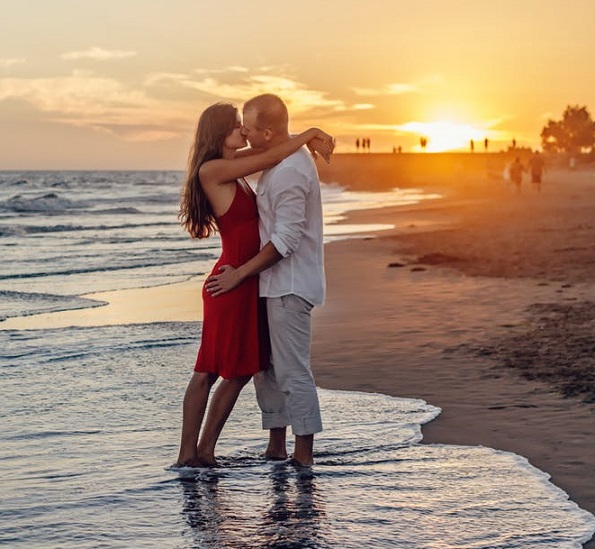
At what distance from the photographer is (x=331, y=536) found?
13.6 ft

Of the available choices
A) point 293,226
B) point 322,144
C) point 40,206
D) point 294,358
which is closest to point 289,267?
point 293,226

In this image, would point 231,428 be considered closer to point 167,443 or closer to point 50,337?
point 167,443

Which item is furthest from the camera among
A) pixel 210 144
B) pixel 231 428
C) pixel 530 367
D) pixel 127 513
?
pixel 530 367

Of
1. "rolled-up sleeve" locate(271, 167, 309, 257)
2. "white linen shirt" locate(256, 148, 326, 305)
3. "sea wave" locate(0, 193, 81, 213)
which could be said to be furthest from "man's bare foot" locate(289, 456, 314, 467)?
"sea wave" locate(0, 193, 81, 213)

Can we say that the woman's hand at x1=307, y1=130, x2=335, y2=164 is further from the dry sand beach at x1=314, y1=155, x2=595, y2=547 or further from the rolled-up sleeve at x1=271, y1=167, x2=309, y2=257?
the dry sand beach at x1=314, y1=155, x2=595, y2=547

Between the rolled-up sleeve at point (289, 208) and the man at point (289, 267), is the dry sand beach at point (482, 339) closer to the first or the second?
the man at point (289, 267)

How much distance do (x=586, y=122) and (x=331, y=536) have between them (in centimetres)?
13418

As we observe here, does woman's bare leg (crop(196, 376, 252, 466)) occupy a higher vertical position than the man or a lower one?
lower

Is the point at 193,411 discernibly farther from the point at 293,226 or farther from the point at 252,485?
the point at 293,226

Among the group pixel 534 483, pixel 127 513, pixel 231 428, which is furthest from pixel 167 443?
pixel 534 483

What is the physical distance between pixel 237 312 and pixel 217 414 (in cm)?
56

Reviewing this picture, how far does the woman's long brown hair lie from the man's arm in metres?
0.23

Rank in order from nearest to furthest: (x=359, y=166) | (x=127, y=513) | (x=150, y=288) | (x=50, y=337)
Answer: (x=127, y=513), (x=50, y=337), (x=150, y=288), (x=359, y=166)

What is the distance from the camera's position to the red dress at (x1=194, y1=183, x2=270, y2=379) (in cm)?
519
